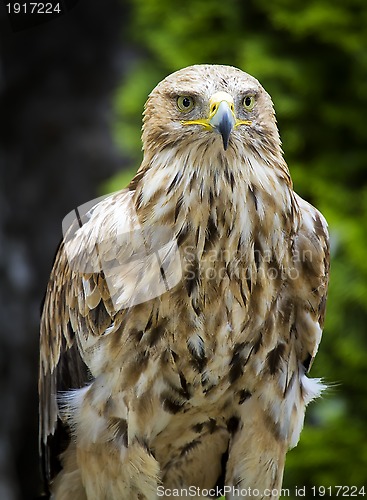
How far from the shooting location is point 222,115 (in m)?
2.02

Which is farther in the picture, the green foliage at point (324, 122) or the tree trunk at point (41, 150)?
the tree trunk at point (41, 150)

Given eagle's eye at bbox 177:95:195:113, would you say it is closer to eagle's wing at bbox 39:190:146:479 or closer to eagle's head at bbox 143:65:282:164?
eagle's head at bbox 143:65:282:164

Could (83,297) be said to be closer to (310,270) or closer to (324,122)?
(310,270)

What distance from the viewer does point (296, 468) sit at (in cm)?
382

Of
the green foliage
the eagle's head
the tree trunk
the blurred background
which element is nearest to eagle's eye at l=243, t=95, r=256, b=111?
the eagle's head

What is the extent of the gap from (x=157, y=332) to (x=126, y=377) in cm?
16

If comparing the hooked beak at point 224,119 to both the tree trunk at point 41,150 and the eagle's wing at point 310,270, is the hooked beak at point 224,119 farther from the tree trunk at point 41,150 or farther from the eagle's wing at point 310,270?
the tree trunk at point 41,150

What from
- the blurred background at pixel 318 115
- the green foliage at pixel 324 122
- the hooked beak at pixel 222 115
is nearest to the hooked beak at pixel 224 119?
the hooked beak at pixel 222 115

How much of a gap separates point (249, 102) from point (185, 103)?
158 millimetres

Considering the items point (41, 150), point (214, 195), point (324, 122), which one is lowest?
point (41, 150)

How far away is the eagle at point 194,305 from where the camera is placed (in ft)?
7.17

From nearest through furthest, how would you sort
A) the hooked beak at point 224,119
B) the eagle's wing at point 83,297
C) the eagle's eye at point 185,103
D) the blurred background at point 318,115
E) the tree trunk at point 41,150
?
the hooked beak at point 224,119, the eagle's eye at point 185,103, the eagle's wing at point 83,297, the blurred background at point 318,115, the tree trunk at point 41,150

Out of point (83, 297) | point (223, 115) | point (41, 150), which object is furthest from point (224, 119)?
point (41, 150)

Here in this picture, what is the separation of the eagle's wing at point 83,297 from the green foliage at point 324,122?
4.40 feet
